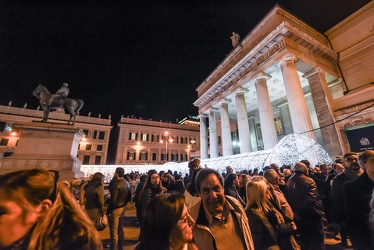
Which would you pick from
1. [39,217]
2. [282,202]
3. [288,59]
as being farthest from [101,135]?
[39,217]

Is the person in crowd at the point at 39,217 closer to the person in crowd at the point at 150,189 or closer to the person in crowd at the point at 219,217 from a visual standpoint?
the person in crowd at the point at 219,217

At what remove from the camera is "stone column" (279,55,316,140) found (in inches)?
499

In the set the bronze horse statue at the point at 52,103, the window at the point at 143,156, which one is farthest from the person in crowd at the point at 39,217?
the window at the point at 143,156

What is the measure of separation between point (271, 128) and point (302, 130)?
9.09 ft

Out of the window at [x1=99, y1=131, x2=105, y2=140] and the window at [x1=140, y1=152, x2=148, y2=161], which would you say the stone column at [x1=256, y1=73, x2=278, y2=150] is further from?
the window at [x1=99, y1=131, x2=105, y2=140]

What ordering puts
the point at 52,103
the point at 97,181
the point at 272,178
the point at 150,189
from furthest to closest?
the point at 52,103
the point at 150,189
the point at 97,181
the point at 272,178

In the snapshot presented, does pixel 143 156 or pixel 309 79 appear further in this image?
pixel 143 156

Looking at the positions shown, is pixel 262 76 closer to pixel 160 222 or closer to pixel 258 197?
pixel 258 197

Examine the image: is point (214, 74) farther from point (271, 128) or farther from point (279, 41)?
point (271, 128)

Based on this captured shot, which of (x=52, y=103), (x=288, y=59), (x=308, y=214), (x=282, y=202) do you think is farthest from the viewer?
(x=288, y=59)

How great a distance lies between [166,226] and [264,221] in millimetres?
1724

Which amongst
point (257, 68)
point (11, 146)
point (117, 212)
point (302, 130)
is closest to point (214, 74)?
point (257, 68)

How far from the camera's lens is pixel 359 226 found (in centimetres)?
266

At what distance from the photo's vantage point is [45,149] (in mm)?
7812
